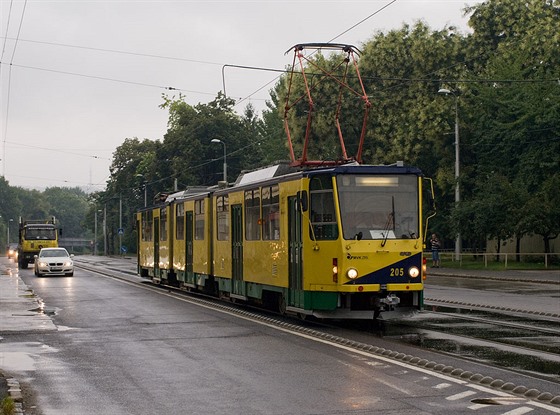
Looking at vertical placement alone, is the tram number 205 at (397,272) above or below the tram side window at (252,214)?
below

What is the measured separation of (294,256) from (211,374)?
295 inches

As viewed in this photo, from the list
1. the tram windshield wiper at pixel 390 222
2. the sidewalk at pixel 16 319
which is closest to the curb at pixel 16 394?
the sidewalk at pixel 16 319

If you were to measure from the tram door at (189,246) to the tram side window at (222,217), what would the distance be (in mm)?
3981

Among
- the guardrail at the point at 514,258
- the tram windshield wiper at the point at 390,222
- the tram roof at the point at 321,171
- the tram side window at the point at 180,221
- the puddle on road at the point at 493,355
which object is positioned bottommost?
the puddle on road at the point at 493,355

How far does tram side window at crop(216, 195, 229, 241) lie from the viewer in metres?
25.4

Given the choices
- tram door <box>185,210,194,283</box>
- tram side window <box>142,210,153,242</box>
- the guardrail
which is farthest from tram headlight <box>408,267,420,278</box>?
the guardrail

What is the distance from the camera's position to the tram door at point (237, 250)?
942 inches

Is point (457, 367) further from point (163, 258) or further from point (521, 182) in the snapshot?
point (521, 182)

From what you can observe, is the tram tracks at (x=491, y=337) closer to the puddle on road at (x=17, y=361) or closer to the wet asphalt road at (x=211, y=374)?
the wet asphalt road at (x=211, y=374)

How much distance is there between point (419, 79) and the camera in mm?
58906

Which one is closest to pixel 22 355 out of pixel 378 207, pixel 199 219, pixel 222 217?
pixel 378 207

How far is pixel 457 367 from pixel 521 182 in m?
37.4

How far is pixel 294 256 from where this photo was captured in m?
19.7

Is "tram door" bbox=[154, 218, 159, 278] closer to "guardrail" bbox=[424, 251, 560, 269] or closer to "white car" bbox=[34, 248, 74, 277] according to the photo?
"white car" bbox=[34, 248, 74, 277]
